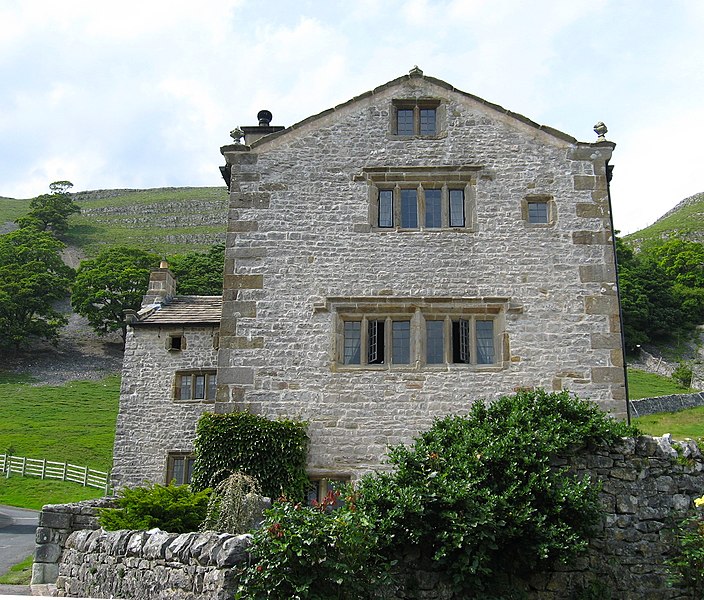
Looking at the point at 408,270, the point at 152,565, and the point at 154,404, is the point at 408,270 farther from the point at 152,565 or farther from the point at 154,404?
the point at 154,404

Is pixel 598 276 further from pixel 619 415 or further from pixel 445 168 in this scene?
pixel 445 168

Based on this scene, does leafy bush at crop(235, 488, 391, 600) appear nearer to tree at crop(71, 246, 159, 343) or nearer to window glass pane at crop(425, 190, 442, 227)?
window glass pane at crop(425, 190, 442, 227)

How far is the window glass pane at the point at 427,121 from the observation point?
16.9 metres

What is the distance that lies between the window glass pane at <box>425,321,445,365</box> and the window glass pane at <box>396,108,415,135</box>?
14.8ft

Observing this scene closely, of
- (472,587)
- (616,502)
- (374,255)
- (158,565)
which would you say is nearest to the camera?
(158,565)

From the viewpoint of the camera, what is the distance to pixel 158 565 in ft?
29.9

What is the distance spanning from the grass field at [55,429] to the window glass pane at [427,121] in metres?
20.0

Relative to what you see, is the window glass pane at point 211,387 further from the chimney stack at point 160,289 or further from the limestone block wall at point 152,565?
the limestone block wall at point 152,565

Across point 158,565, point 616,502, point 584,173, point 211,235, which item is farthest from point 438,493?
point 211,235

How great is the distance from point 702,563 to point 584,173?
28.5 ft

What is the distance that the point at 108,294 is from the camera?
218 ft

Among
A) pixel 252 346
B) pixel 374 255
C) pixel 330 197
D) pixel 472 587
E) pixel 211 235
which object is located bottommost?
pixel 472 587

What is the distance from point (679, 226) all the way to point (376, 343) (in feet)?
328

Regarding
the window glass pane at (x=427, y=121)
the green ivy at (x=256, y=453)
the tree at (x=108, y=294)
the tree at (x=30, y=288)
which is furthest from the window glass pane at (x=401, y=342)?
the tree at (x=30, y=288)
